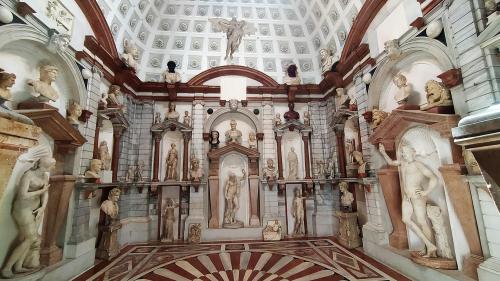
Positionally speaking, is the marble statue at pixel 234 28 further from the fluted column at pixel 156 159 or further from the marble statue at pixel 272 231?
the marble statue at pixel 272 231

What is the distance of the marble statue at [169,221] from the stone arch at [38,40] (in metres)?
5.41

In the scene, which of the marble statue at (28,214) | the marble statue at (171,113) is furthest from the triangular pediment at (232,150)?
the marble statue at (28,214)

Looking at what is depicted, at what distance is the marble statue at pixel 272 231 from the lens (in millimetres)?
10086

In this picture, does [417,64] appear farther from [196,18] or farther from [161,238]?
[161,238]

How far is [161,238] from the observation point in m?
10.1

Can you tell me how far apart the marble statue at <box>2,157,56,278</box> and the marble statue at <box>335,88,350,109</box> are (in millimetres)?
9622

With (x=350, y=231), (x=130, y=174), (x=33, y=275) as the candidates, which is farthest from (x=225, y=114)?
(x=33, y=275)

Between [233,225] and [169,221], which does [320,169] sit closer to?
[233,225]

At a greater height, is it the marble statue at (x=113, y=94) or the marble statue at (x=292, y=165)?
the marble statue at (x=113, y=94)

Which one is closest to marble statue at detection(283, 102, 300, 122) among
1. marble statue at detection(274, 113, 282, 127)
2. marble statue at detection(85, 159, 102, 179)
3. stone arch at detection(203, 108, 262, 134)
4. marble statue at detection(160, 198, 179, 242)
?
marble statue at detection(274, 113, 282, 127)

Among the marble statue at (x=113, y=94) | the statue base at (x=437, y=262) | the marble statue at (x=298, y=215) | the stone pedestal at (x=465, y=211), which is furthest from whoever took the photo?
the marble statue at (x=298, y=215)

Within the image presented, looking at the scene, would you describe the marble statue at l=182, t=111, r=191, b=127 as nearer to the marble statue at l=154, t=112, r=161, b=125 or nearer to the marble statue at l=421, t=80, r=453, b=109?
the marble statue at l=154, t=112, r=161, b=125

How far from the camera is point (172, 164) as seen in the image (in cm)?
1090

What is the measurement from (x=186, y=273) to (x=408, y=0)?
9639mm
